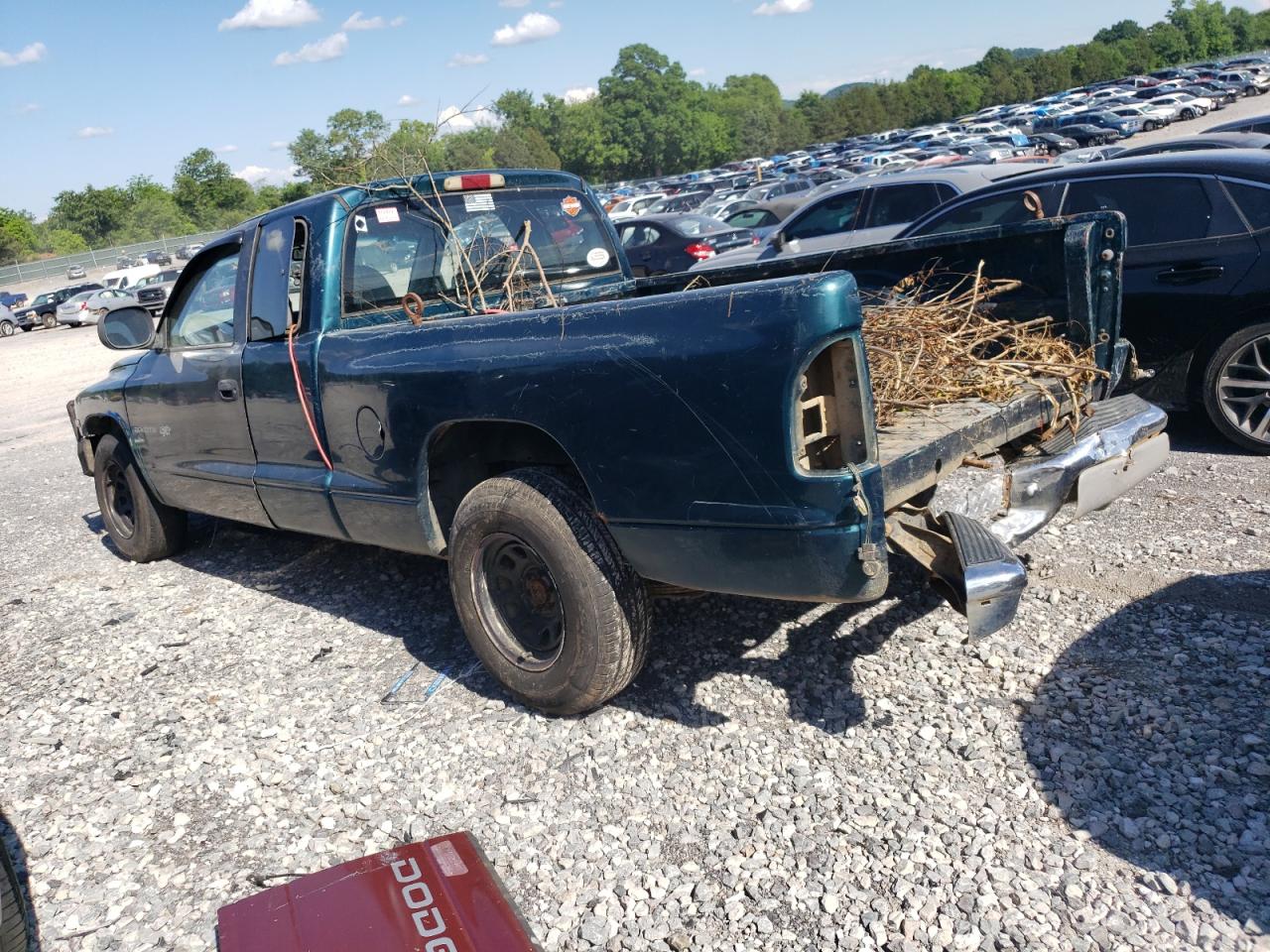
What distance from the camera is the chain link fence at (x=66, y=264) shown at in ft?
199

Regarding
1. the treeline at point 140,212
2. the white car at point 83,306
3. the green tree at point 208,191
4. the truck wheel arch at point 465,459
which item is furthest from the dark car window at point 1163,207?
the green tree at point 208,191

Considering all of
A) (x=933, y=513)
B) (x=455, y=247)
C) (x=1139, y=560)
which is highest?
(x=455, y=247)

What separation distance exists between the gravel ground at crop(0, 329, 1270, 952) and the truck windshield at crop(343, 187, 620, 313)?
1560 mm

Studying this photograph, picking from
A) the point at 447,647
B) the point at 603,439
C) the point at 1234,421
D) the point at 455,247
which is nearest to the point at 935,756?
the point at 603,439

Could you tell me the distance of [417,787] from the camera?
347 centimetres

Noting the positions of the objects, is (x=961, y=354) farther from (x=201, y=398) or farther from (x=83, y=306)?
(x=83, y=306)

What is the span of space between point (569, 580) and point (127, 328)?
341 cm

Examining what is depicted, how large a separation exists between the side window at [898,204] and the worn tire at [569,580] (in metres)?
7.83

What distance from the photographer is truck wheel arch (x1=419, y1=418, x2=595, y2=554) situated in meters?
3.78

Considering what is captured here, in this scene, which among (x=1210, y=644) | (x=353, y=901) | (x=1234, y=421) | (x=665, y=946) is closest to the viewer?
(x=665, y=946)

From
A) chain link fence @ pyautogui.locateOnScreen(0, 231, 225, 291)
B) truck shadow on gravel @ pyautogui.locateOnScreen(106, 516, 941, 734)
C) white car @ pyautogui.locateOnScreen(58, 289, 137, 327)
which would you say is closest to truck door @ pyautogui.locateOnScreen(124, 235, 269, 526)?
truck shadow on gravel @ pyautogui.locateOnScreen(106, 516, 941, 734)

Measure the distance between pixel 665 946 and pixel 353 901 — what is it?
89 cm

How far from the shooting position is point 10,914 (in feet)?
8.79

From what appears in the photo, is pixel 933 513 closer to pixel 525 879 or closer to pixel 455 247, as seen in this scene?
pixel 525 879
